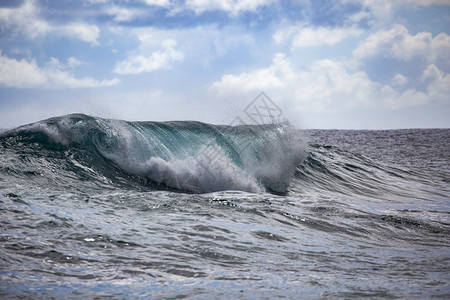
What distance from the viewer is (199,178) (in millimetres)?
8812

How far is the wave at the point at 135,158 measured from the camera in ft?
25.8

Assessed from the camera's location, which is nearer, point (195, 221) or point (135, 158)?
point (195, 221)

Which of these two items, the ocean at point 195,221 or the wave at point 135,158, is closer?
the ocean at point 195,221

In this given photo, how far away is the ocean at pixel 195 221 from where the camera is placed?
330cm

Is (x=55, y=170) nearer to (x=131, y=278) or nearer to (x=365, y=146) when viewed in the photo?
Answer: (x=131, y=278)

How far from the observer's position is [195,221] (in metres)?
5.18

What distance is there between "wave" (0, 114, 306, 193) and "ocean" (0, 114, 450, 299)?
4 centimetres

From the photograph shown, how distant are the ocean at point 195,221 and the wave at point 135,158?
0.12 ft

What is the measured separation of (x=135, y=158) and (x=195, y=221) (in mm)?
4125

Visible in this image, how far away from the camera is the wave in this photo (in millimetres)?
7867

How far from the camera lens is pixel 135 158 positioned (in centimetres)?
894

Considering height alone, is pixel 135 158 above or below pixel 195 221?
above

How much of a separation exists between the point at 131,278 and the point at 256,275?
3.40 feet

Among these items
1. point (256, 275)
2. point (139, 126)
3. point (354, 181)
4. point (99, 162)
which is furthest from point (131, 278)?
point (354, 181)
